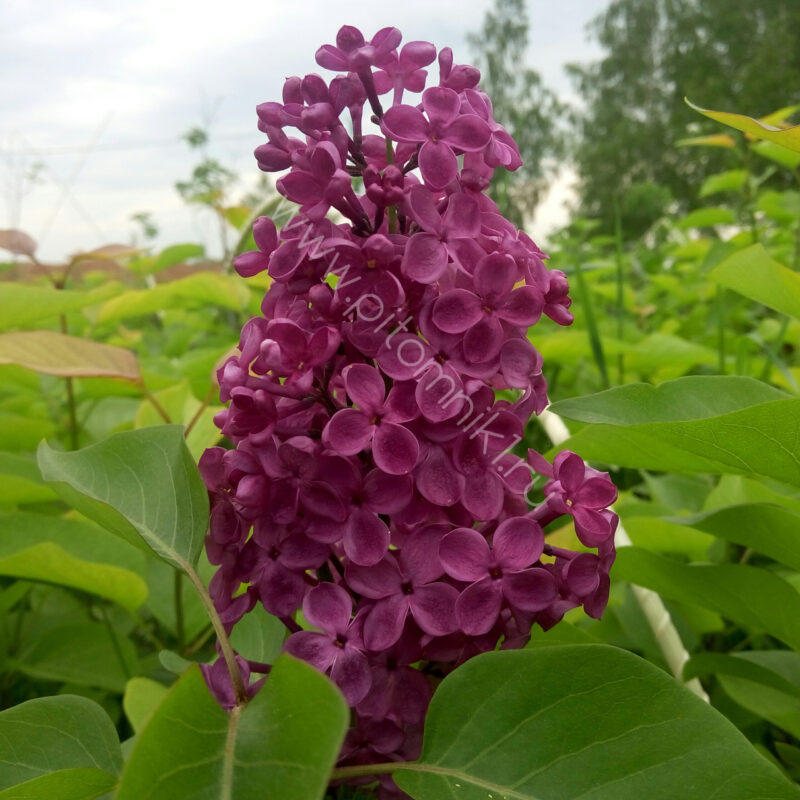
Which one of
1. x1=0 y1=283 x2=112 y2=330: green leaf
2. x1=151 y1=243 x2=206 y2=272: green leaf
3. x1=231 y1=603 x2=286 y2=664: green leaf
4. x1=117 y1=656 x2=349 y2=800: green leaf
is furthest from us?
x1=151 y1=243 x2=206 y2=272: green leaf

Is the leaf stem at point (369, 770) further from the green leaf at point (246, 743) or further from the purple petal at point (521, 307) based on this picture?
the purple petal at point (521, 307)

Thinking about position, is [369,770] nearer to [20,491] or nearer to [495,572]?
[495,572]

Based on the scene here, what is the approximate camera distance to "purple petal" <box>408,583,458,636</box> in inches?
15.5

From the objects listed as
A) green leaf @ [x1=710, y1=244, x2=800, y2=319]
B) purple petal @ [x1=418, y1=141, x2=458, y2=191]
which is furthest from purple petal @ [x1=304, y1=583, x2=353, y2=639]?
green leaf @ [x1=710, y1=244, x2=800, y2=319]

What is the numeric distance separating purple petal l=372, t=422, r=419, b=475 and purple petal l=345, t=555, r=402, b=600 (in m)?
0.05

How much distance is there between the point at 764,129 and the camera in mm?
483

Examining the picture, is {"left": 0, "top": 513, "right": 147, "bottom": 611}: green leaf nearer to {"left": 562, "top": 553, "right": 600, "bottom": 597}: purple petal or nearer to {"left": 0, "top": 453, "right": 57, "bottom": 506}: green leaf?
{"left": 0, "top": 453, "right": 57, "bottom": 506}: green leaf

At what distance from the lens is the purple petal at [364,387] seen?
0.41 m

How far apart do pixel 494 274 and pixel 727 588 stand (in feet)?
0.96

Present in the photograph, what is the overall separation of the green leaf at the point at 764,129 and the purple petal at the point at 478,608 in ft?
1.00

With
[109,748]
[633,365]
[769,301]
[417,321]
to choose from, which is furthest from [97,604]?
[633,365]

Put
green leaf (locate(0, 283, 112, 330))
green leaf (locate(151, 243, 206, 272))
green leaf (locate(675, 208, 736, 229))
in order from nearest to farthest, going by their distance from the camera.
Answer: green leaf (locate(0, 283, 112, 330)) → green leaf (locate(151, 243, 206, 272)) → green leaf (locate(675, 208, 736, 229))

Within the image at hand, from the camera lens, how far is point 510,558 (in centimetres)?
40

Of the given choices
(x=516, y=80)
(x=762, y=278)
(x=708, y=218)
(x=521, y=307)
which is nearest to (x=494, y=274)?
(x=521, y=307)
